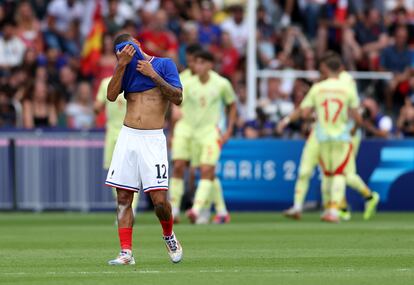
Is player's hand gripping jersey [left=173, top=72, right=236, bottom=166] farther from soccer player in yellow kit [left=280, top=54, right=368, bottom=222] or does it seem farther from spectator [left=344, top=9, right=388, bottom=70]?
spectator [left=344, top=9, right=388, bottom=70]

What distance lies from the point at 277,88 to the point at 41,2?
5763 millimetres

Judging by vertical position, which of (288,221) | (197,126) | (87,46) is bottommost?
(288,221)

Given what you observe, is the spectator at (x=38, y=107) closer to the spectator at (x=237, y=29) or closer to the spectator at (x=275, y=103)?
the spectator at (x=275, y=103)

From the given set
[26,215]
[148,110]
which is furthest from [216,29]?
[148,110]

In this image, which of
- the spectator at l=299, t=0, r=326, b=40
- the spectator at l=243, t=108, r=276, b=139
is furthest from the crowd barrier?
the spectator at l=299, t=0, r=326, b=40

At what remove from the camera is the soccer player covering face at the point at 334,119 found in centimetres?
2128

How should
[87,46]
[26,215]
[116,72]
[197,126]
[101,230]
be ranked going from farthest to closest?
[87,46]
[26,215]
[197,126]
[101,230]
[116,72]

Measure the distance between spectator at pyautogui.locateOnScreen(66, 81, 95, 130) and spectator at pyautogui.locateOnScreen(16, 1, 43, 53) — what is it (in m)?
1.58

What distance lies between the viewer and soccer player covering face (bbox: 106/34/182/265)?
13.0 metres

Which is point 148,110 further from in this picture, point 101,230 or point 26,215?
point 26,215

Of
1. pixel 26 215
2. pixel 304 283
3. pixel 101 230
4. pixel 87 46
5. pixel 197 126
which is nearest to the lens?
pixel 304 283

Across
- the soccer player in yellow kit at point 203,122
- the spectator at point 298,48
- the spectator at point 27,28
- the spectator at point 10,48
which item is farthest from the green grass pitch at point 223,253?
the spectator at point 298,48

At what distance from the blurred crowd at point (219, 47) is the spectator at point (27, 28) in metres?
0.02

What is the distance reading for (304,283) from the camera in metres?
11.2
